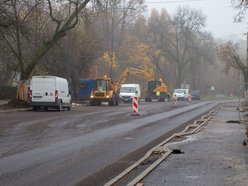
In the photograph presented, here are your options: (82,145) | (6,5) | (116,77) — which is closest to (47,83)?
(6,5)

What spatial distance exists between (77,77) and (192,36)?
39.3 meters

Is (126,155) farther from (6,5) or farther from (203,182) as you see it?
(6,5)

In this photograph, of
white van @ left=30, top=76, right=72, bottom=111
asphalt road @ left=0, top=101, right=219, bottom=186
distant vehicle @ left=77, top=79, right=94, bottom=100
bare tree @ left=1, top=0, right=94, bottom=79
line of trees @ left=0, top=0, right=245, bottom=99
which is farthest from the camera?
distant vehicle @ left=77, top=79, right=94, bottom=100

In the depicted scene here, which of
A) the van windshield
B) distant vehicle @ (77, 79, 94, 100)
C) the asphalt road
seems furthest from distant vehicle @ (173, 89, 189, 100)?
the asphalt road

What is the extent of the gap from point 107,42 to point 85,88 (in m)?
24.8

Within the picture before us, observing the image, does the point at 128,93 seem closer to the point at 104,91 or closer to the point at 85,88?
the point at 85,88

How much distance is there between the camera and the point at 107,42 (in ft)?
253

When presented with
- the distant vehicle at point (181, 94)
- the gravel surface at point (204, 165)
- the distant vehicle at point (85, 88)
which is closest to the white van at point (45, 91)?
the gravel surface at point (204, 165)

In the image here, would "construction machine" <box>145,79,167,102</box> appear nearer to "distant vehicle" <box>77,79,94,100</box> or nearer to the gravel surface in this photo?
"distant vehicle" <box>77,79,94,100</box>

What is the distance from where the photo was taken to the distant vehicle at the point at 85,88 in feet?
176

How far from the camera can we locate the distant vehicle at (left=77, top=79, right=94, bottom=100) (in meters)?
53.6

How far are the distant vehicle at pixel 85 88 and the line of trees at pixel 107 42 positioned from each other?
0.98 m

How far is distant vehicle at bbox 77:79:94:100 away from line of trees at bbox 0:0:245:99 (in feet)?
3.20

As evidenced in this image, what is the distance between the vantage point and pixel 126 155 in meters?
12.1
